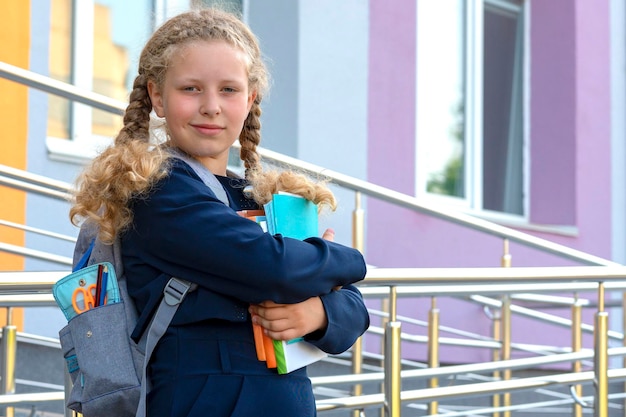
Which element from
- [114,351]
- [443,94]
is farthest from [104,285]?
[443,94]

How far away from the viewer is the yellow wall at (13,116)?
483 cm

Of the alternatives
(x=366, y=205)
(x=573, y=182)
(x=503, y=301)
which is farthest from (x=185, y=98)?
(x=573, y=182)

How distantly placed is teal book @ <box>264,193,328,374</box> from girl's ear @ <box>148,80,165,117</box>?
26 centimetres

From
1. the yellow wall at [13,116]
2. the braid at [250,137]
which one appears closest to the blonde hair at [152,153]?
the braid at [250,137]

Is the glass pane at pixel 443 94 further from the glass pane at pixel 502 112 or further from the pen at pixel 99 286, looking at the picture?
the pen at pixel 99 286

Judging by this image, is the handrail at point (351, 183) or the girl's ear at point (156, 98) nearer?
the girl's ear at point (156, 98)

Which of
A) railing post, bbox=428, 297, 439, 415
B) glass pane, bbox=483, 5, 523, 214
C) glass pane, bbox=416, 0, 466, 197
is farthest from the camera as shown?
glass pane, bbox=483, 5, 523, 214

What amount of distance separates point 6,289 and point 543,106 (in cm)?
674

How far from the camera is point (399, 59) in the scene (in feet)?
21.9

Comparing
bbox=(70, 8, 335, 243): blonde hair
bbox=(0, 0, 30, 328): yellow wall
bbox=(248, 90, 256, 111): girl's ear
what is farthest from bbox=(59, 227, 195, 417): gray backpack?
bbox=(0, 0, 30, 328): yellow wall

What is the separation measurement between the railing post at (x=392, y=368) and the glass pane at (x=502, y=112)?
18.2 ft

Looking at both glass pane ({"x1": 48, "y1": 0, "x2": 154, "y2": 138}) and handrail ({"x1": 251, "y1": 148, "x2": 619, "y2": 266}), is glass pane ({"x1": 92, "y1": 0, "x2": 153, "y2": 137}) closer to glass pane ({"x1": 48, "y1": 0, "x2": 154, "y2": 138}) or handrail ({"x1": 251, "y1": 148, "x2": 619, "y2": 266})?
glass pane ({"x1": 48, "y1": 0, "x2": 154, "y2": 138})

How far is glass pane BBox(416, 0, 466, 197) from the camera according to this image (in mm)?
7551

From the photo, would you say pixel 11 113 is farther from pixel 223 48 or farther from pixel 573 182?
pixel 573 182
